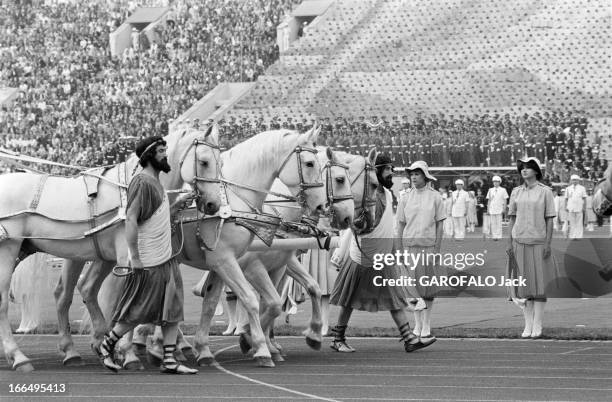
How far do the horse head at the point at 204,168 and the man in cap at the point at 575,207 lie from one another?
2345 centimetres

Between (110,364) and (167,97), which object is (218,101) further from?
(110,364)

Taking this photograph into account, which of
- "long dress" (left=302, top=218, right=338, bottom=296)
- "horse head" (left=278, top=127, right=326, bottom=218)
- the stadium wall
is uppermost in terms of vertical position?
the stadium wall

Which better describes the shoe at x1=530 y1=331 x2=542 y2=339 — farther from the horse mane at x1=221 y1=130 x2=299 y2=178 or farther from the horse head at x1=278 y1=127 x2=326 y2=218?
the horse mane at x1=221 y1=130 x2=299 y2=178

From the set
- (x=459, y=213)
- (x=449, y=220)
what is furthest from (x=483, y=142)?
(x=459, y=213)

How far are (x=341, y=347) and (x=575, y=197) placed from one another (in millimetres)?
23406

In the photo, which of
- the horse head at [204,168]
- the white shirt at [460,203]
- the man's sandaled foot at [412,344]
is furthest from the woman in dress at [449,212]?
the horse head at [204,168]

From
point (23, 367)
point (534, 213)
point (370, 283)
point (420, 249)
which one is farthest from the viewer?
point (420, 249)

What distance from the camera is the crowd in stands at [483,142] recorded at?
139 ft

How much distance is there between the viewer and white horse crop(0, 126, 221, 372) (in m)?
12.3

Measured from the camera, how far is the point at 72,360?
41.5ft

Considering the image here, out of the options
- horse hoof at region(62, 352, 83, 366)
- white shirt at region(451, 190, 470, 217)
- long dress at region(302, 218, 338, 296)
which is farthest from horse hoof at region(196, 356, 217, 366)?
white shirt at region(451, 190, 470, 217)

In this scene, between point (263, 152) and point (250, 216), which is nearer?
point (250, 216)

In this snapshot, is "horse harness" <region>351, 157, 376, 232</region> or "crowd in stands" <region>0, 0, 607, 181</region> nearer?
"horse harness" <region>351, 157, 376, 232</region>

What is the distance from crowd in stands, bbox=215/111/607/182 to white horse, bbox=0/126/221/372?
29.5 meters
